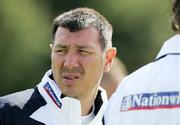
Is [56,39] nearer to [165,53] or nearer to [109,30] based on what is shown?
[109,30]

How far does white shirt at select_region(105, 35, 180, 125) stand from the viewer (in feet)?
12.6

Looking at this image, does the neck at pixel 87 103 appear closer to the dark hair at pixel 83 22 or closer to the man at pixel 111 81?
the dark hair at pixel 83 22

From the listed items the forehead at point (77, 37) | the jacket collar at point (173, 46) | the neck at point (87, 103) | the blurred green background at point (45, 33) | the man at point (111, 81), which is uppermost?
the jacket collar at point (173, 46)

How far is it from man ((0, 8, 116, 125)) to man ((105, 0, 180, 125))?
123 centimetres

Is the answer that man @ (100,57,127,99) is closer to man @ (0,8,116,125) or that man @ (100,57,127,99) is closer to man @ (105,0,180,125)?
man @ (0,8,116,125)

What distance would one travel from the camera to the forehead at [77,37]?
5.40 metres

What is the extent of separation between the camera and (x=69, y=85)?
209 inches

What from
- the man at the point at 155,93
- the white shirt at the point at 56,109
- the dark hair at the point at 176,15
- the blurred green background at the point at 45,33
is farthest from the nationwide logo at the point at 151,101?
the blurred green background at the point at 45,33

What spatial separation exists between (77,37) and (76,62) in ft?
0.55

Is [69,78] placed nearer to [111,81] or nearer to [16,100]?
[16,100]

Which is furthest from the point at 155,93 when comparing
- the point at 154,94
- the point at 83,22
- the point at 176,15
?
the point at 83,22

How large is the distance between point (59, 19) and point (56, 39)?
17cm

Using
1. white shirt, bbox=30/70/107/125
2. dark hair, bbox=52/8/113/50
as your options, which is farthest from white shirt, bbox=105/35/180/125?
dark hair, bbox=52/8/113/50

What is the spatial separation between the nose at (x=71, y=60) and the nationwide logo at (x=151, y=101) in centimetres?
134
